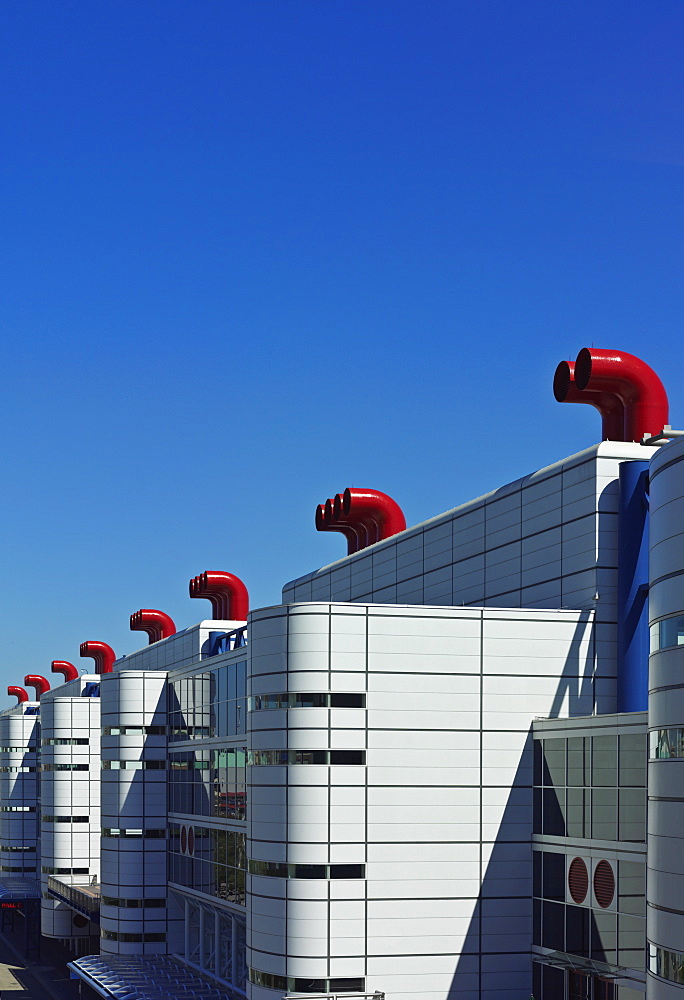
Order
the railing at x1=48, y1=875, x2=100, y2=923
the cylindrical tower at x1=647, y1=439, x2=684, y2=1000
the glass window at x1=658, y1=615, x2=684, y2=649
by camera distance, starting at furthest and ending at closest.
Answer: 1. the railing at x1=48, y1=875, x2=100, y2=923
2. the glass window at x1=658, y1=615, x2=684, y2=649
3. the cylindrical tower at x1=647, y1=439, x2=684, y2=1000

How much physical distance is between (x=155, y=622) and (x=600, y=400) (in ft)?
238

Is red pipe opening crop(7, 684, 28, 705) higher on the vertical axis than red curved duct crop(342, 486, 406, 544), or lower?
lower

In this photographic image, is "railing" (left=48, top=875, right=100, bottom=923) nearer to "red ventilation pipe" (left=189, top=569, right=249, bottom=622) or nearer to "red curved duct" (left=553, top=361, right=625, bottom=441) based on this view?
"red ventilation pipe" (left=189, top=569, right=249, bottom=622)

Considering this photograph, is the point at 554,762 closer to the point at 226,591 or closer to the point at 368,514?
the point at 368,514

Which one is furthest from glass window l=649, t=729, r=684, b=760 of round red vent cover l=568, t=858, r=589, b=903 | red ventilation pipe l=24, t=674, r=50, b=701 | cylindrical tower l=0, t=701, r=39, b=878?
red ventilation pipe l=24, t=674, r=50, b=701

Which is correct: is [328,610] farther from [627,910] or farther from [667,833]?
[667,833]

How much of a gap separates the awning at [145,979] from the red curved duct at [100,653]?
62247 mm

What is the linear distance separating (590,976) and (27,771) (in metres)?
88.6

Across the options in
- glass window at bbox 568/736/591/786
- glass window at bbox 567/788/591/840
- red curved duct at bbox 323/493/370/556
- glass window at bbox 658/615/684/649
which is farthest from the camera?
red curved duct at bbox 323/493/370/556

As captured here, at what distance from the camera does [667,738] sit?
109ft

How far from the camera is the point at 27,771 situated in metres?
123

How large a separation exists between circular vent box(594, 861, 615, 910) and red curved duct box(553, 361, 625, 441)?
18164 mm

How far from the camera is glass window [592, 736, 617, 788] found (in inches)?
1748

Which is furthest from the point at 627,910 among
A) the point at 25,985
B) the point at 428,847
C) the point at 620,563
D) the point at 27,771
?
the point at 27,771
